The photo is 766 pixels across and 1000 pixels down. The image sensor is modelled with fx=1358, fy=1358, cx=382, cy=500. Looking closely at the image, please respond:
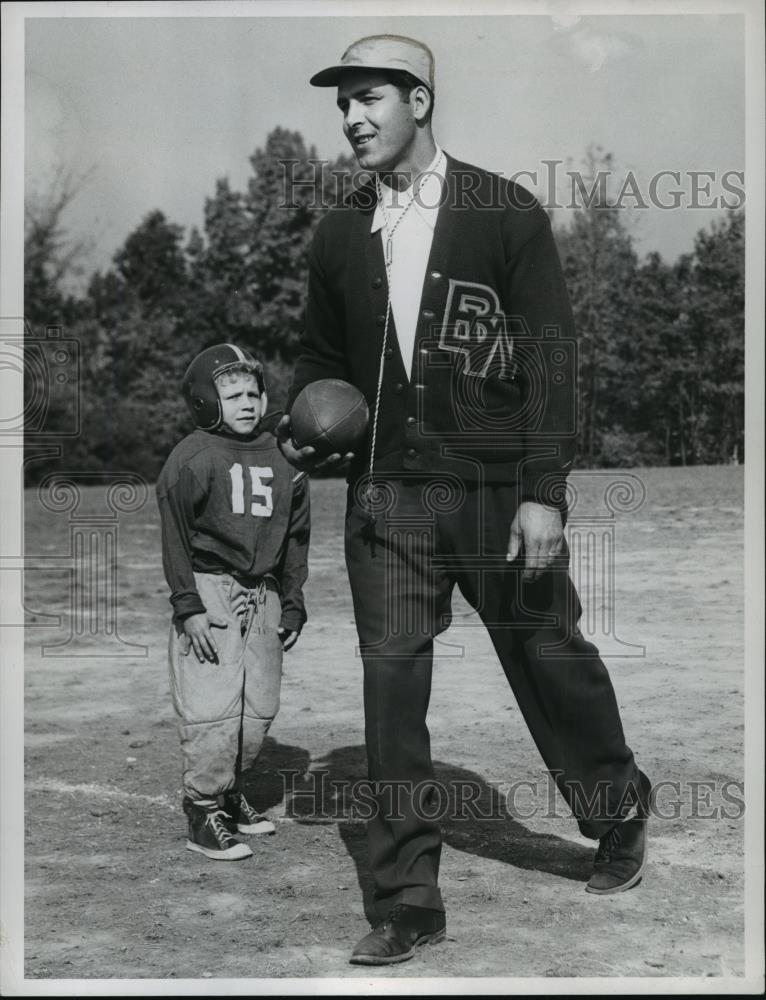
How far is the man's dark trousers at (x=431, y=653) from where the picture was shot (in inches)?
163

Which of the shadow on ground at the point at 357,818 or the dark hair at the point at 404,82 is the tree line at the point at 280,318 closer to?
the shadow on ground at the point at 357,818

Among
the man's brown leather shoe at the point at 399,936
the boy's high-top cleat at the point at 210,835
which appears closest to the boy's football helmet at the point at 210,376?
the boy's high-top cleat at the point at 210,835

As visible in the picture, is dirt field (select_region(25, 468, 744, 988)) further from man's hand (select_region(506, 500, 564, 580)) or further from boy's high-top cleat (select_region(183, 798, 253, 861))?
man's hand (select_region(506, 500, 564, 580))

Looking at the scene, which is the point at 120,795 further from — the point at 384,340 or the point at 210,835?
the point at 384,340

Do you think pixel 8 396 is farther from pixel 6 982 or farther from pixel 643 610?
pixel 643 610

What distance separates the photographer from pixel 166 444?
24.8 meters

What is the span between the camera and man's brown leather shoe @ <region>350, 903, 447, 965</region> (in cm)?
398

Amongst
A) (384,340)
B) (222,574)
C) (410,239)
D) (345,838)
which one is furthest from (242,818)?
(410,239)

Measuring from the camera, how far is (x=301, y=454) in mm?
4359

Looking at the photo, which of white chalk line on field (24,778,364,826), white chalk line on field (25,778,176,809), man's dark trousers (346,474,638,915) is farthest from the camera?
white chalk line on field (25,778,176,809)

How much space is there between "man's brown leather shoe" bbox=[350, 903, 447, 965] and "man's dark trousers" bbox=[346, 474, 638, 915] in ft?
0.13

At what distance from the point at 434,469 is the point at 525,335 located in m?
0.51

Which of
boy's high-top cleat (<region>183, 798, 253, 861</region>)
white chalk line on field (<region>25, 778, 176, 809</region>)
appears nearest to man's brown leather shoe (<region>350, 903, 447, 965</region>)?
boy's high-top cleat (<region>183, 798, 253, 861</region>)

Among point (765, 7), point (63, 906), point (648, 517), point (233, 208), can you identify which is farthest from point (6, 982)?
point (233, 208)
